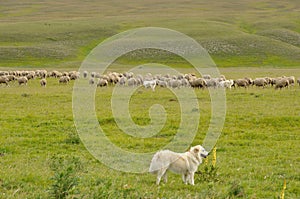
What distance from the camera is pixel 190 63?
69875 mm

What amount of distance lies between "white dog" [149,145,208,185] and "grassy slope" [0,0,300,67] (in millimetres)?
54321

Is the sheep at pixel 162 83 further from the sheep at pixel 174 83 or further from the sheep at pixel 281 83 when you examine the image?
the sheep at pixel 281 83

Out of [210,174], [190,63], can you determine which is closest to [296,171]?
[210,174]

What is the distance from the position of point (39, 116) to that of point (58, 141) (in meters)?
4.42

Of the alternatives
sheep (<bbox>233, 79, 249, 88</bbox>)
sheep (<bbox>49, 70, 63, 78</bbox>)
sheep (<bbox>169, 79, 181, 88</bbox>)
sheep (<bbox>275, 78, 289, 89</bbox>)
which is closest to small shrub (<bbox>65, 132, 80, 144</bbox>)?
sheep (<bbox>169, 79, 181, 88</bbox>)

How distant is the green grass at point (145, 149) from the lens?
7.61 m

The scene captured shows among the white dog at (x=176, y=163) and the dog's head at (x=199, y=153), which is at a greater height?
the dog's head at (x=199, y=153)

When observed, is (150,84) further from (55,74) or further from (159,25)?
(159,25)

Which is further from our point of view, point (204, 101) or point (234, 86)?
point (234, 86)

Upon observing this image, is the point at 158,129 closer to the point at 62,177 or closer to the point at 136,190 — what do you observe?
the point at 136,190

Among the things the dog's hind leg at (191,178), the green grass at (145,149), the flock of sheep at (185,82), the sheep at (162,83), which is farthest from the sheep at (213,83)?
the dog's hind leg at (191,178)

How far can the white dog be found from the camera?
26.8ft

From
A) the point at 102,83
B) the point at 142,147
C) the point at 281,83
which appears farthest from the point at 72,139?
the point at 281,83

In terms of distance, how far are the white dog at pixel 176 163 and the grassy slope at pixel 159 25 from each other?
54.3 meters
